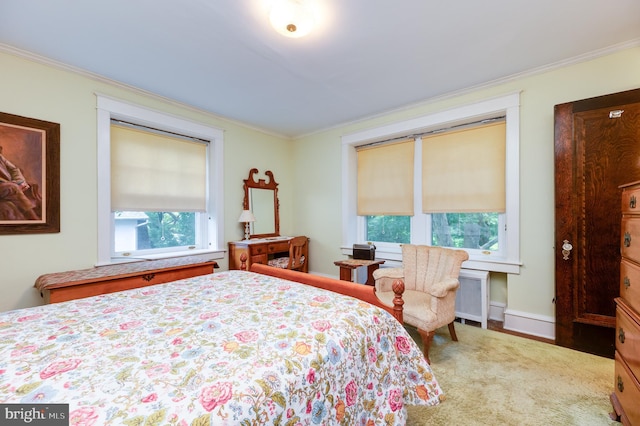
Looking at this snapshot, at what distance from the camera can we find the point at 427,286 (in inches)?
104

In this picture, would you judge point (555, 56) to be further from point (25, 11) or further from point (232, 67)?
point (25, 11)

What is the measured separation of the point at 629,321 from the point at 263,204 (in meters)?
3.75

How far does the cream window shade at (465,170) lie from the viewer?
281 cm

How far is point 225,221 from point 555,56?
3.83 metres

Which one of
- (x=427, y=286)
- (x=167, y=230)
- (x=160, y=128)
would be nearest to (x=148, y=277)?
(x=167, y=230)

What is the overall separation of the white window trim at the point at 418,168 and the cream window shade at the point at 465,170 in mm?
113

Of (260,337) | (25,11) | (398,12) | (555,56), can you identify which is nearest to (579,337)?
(555,56)

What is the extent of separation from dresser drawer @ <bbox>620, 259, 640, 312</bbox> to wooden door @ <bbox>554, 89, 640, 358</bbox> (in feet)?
2.72

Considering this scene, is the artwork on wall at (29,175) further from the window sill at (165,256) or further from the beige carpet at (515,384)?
the beige carpet at (515,384)

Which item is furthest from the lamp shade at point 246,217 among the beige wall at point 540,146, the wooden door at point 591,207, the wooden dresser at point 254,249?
the wooden door at point 591,207

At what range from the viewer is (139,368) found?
0.89 metres

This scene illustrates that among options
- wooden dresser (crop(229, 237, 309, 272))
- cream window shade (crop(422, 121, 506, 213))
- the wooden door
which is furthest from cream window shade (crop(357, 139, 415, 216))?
the wooden door

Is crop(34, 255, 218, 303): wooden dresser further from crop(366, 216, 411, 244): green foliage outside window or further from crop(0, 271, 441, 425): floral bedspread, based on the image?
crop(366, 216, 411, 244): green foliage outside window

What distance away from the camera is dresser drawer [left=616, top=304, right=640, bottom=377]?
129cm
